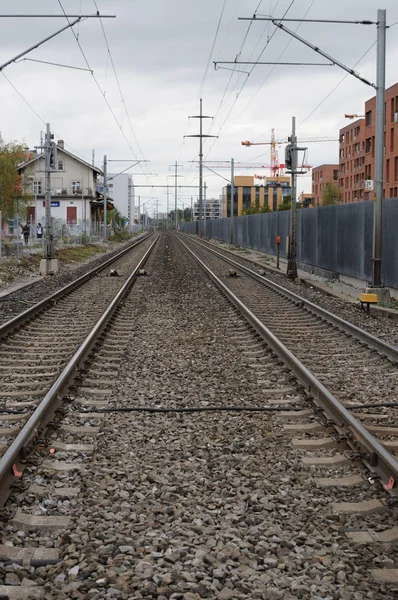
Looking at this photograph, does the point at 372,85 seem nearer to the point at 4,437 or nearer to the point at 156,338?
the point at 156,338

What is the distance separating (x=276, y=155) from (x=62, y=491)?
623 feet

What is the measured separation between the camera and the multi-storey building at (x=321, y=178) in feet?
403

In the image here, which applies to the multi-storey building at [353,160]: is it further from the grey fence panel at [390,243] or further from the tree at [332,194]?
the grey fence panel at [390,243]

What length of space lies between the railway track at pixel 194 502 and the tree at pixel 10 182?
41365 mm

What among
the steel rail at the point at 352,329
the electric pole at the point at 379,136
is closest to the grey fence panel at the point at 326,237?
the steel rail at the point at 352,329

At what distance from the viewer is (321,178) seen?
127 meters

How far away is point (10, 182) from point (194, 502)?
45.9m

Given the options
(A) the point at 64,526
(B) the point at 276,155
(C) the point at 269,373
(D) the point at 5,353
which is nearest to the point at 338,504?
(A) the point at 64,526

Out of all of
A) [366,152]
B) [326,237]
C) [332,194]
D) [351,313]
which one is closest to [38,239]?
[326,237]

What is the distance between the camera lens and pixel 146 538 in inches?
163

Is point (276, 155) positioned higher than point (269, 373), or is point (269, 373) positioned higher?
point (276, 155)

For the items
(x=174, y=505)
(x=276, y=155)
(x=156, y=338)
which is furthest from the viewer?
(x=276, y=155)

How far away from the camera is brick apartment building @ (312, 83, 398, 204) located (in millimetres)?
59750

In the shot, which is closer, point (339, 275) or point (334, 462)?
point (334, 462)
